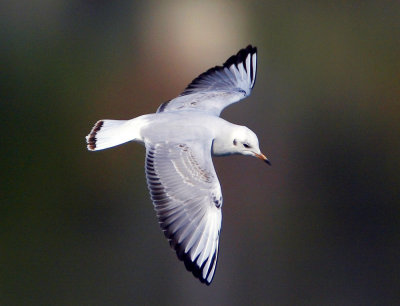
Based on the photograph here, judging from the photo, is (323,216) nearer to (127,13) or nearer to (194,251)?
(127,13)

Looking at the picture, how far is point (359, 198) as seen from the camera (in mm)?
8578

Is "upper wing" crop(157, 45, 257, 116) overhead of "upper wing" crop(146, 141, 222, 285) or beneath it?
overhead

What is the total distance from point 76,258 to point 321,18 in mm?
3715

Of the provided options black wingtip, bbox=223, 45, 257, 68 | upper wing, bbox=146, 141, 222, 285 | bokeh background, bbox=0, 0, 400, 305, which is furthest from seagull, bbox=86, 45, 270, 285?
bokeh background, bbox=0, 0, 400, 305

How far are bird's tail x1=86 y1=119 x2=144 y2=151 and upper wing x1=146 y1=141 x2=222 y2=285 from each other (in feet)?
0.53

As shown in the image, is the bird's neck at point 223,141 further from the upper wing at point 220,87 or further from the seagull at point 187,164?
the upper wing at point 220,87

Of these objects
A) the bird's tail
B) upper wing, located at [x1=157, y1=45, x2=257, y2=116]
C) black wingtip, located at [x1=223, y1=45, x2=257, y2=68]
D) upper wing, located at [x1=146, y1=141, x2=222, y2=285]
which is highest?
black wingtip, located at [x1=223, y1=45, x2=257, y2=68]

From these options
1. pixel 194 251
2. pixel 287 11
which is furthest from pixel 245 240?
pixel 194 251

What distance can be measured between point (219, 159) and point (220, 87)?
3144mm

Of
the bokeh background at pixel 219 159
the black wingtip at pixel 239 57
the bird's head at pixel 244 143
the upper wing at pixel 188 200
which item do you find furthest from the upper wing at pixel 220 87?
the bokeh background at pixel 219 159

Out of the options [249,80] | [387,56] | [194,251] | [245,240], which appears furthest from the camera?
[387,56]

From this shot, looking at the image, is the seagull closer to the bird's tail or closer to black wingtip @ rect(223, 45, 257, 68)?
the bird's tail

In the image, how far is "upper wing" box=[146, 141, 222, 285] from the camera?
12.2 ft

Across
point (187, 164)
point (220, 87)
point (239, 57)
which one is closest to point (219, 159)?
point (239, 57)
